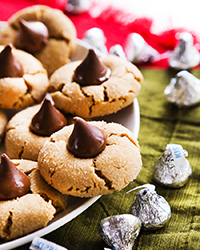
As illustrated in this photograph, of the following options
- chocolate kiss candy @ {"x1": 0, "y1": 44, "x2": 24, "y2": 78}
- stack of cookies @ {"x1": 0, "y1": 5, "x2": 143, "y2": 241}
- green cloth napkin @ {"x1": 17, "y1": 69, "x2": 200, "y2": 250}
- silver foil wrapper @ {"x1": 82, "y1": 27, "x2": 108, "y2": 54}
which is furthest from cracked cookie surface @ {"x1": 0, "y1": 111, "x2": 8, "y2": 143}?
silver foil wrapper @ {"x1": 82, "y1": 27, "x2": 108, "y2": 54}

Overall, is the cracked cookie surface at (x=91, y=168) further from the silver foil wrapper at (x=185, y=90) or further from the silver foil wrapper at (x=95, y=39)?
the silver foil wrapper at (x=95, y=39)

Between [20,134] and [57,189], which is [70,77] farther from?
[57,189]

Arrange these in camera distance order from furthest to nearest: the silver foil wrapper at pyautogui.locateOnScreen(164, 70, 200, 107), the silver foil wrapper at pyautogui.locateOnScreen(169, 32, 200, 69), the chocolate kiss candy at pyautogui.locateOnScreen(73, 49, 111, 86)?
1. the silver foil wrapper at pyautogui.locateOnScreen(169, 32, 200, 69)
2. the silver foil wrapper at pyautogui.locateOnScreen(164, 70, 200, 107)
3. the chocolate kiss candy at pyautogui.locateOnScreen(73, 49, 111, 86)

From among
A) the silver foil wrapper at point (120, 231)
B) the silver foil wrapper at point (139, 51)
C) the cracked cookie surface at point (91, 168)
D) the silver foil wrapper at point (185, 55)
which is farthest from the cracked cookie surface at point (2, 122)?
the silver foil wrapper at point (185, 55)

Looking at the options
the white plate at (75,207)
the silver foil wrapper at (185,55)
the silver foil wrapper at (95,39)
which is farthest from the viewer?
the silver foil wrapper at (95,39)

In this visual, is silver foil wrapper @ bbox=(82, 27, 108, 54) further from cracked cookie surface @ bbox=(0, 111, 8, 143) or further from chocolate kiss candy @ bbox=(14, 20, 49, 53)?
cracked cookie surface @ bbox=(0, 111, 8, 143)

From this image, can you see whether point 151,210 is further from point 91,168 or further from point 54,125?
point 54,125
